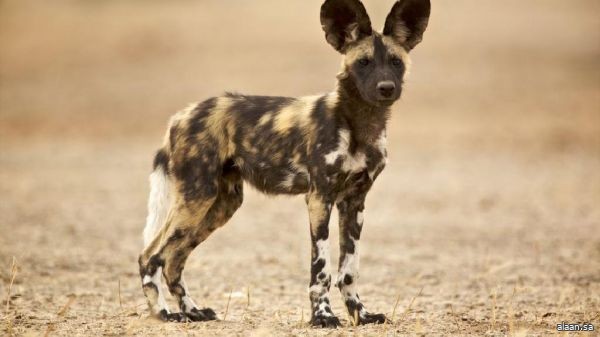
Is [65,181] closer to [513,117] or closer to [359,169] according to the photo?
[359,169]

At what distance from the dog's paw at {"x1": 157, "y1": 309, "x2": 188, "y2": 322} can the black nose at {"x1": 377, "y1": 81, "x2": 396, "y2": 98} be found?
2.00m

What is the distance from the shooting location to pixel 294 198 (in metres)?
14.4

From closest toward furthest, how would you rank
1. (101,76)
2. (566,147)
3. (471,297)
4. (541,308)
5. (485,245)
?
1. (541,308)
2. (471,297)
3. (485,245)
4. (566,147)
5. (101,76)

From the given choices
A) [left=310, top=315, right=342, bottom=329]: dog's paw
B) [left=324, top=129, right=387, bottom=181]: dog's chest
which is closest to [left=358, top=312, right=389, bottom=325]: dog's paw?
[left=310, top=315, right=342, bottom=329]: dog's paw

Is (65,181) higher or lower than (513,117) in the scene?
lower

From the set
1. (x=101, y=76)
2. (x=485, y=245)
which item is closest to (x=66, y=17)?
(x=101, y=76)

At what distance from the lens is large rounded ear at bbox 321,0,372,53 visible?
5621 millimetres

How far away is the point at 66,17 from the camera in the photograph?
32.5 m

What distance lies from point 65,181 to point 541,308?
991 cm

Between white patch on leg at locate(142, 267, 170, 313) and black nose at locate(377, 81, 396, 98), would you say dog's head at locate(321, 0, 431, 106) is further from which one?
white patch on leg at locate(142, 267, 170, 313)

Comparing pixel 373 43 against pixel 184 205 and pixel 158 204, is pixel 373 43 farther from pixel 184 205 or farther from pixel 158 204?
pixel 158 204

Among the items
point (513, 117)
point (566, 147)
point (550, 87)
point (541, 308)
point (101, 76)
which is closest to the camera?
point (541, 308)

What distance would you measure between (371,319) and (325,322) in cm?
38

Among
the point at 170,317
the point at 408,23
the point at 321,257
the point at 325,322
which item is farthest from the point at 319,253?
A: the point at 408,23
